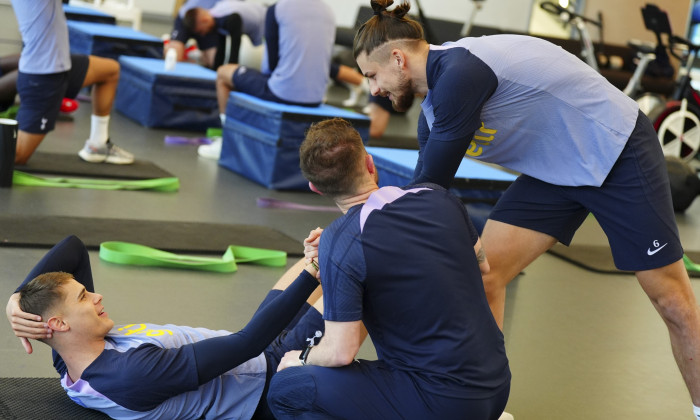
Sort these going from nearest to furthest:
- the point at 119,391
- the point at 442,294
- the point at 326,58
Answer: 1. the point at 442,294
2. the point at 119,391
3. the point at 326,58

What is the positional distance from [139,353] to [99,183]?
2.83 metres

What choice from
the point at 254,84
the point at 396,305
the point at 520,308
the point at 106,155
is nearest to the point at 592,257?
the point at 520,308

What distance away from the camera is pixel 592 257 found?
4848 millimetres

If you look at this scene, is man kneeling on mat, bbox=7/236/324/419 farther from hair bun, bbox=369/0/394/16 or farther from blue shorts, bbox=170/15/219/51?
blue shorts, bbox=170/15/219/51

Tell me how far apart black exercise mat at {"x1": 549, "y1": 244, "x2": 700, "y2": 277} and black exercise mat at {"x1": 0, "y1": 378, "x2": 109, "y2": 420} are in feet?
9.58

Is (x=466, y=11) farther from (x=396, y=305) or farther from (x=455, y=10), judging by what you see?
(x=396, y=305)

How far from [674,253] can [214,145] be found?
4.02 meters

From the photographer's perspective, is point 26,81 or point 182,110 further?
point 182,110

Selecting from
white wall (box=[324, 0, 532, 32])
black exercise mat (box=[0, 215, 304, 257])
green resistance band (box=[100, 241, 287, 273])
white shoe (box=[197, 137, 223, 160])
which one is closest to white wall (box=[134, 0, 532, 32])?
white wall (box=[324, 0, 532, 32])

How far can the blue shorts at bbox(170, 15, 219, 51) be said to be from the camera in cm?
802

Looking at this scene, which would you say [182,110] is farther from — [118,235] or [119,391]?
[119,391]

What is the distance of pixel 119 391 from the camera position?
7.04 ft

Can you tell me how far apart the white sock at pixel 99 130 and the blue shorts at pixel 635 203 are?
131 inches

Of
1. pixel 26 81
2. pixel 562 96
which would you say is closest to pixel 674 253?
pixel 562 96
